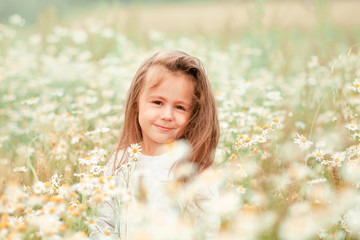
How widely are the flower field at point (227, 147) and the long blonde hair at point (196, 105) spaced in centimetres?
15

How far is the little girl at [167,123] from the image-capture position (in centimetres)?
196

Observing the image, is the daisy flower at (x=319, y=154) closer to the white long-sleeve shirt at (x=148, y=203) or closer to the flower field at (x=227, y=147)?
the flower field at (x=227, y=147)

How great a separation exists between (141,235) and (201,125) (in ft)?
3.64

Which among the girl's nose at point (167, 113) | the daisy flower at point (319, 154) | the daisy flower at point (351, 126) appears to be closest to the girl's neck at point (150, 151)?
the girl's nose at point (167, 113)

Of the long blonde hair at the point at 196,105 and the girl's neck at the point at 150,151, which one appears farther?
the girl's neck at the point at 150,151

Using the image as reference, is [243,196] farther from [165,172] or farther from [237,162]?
[165,172]

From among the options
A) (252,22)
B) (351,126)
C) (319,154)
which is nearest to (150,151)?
(319,154)

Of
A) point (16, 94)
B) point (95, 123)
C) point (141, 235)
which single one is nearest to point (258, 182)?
point (141, 235)

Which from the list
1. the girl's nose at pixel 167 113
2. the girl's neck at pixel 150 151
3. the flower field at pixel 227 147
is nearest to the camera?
the flower field at pixel 227 147

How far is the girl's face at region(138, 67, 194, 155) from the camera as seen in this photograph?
78.0 inches

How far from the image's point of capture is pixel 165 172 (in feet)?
6.51

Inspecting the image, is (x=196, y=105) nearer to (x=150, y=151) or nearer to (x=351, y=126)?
(x=150, y=151)

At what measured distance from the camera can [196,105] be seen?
210 centimetres

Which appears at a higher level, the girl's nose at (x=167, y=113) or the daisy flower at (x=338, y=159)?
the girl's nose at (x=167, y=113)
